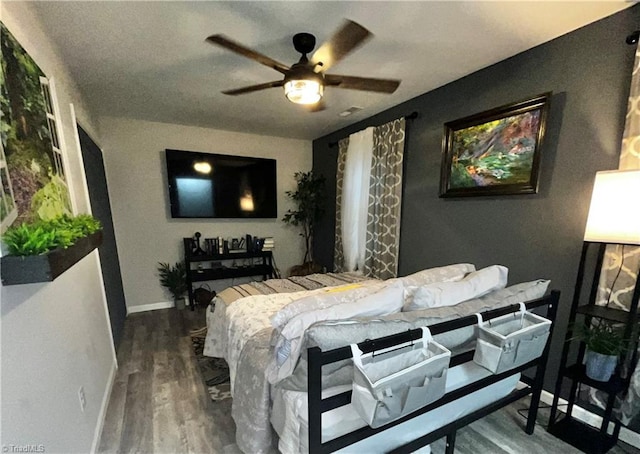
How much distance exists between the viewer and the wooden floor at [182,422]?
1626 mm

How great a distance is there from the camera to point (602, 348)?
4.96ft

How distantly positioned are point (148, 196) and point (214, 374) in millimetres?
2558

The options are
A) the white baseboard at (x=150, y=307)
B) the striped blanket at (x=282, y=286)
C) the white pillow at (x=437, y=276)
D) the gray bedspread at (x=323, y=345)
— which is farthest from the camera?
the white baseboard at (x=150, y=307)

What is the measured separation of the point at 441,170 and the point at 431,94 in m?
0.74

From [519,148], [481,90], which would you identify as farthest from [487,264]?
[481,90]

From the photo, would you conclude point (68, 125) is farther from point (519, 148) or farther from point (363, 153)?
point (519, 148)

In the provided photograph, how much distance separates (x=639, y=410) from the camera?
1513 millimetres

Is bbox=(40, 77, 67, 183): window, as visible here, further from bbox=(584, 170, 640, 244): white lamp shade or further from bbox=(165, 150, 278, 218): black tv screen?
bbox=(584, 170, 640, 244): white lamp shade

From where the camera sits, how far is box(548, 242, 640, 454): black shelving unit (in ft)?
4.86

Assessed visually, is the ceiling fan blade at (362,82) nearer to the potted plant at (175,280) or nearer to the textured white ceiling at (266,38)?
the textured white ceiling at (266,38)

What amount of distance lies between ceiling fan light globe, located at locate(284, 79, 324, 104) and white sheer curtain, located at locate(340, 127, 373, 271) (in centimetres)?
166

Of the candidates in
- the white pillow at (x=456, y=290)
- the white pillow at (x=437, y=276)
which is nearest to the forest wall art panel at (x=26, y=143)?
the white pillow at (x=456, y=290)

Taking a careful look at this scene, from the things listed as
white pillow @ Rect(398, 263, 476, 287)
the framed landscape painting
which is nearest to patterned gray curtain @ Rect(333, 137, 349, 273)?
the framed landscape painting

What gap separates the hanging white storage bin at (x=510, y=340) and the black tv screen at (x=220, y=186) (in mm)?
3454
